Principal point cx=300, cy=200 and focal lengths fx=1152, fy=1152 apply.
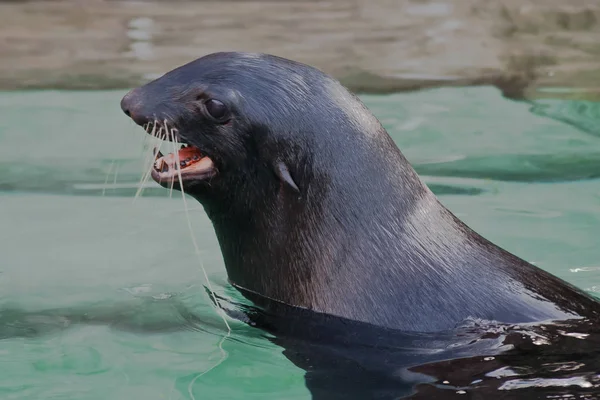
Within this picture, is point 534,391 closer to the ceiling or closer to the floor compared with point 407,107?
closer to the floor

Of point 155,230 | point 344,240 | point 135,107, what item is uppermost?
point 135,107

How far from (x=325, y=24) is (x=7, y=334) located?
6.53 m

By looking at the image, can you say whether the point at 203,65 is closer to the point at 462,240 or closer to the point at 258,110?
the point at 258,110

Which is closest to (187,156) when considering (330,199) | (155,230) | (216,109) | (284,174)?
(216,109)

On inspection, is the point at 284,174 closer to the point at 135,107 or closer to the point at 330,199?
the point at 330,199

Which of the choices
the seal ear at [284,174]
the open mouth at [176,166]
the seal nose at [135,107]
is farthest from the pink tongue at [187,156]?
the seal ear at [284,174]

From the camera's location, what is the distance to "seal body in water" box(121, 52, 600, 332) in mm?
3646

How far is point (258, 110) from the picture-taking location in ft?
12.1

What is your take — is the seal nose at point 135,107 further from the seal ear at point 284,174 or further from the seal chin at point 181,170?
the seal ear at point 284,174

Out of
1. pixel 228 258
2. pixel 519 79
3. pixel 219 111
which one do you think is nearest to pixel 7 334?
pixel 228 258

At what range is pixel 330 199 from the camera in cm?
373

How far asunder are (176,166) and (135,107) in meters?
0.23

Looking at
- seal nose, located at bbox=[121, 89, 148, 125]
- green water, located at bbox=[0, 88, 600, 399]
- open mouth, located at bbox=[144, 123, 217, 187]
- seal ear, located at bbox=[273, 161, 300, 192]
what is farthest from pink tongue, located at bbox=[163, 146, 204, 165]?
green water, located at bbox=[0, 88, 600, 399]

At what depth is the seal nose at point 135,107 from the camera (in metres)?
3.75
